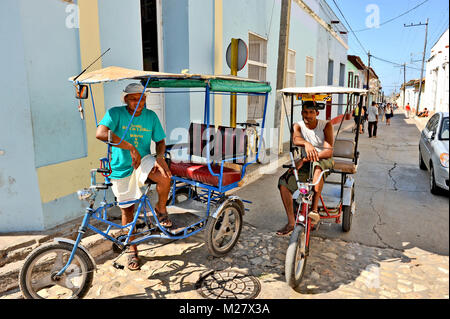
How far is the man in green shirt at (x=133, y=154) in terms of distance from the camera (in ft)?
11.3

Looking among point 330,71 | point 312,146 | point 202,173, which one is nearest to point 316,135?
point 312,146

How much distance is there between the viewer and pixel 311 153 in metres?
3.99

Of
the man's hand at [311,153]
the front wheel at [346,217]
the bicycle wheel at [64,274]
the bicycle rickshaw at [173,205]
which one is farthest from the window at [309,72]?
the bicycle wheel at [64,274]

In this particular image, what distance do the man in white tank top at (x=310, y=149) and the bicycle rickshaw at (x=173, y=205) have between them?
0.62 metres

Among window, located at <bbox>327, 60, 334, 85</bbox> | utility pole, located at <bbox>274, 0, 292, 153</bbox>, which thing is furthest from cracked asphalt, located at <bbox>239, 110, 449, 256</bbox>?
window, located at <bbox>327, 60, 334, 85</bbox>

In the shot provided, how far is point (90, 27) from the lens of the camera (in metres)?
4.38

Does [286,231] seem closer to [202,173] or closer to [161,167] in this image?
[202,173]

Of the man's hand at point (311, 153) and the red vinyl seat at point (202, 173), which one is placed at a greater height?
the man's hand at point (311, 153)

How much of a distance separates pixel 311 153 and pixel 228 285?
1.75m

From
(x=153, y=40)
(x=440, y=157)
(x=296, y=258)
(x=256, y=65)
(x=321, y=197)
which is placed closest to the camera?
(x=440, y=157)

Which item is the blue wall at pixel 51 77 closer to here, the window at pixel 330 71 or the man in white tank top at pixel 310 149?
the man in white tank top at pixel 310 149

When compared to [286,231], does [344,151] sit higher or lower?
higher
